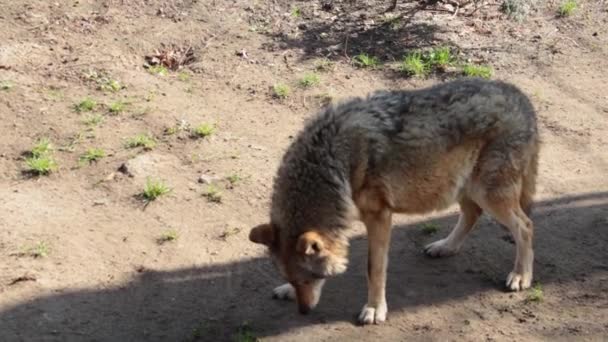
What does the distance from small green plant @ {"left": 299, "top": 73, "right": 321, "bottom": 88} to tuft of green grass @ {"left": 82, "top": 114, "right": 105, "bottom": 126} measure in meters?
2.75

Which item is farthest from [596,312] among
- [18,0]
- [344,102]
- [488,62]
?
[18,0]

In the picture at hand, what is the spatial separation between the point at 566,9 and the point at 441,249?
6.59 m

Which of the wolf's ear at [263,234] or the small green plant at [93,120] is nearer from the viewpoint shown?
the wolf's ear at [263,234]

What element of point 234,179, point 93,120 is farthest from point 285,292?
point 93,120

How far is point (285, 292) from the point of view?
661cm

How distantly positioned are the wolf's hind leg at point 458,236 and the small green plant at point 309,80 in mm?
3578

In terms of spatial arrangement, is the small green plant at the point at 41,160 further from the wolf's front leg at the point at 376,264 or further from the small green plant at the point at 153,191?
the wolf's front leg at the point at 376,264

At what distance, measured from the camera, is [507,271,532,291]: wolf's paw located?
6.71m

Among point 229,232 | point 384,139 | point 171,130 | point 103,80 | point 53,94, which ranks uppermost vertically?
point 384,139

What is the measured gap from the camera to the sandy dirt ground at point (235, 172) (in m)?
6.41

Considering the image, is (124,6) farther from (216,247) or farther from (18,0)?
(216,247)

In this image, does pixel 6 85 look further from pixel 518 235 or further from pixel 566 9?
pixel 566 9

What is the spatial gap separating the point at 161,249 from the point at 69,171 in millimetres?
1814

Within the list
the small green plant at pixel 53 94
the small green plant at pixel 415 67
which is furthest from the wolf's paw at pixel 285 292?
the small green plant at pixel 415 67
